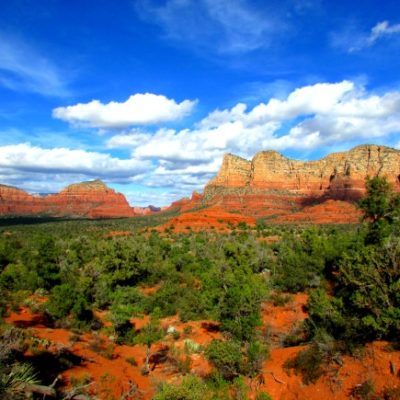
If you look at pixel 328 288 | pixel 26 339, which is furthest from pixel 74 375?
pixel 328 288

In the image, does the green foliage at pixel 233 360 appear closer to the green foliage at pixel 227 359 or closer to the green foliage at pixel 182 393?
the green foliage at pixel 227 359

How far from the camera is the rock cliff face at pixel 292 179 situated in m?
114

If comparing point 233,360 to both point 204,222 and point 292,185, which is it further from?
point 292,185

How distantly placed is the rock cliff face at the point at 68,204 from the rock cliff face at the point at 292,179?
207ft

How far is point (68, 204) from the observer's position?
18512cm

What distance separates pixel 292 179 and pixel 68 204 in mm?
114136

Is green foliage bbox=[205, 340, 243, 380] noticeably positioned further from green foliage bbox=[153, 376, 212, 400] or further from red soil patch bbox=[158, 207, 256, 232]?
red soil patch bbox=[158, 207, 256, 232]

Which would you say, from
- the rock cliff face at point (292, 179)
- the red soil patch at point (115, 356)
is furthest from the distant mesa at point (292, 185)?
the red soil patch at point (115, 356)

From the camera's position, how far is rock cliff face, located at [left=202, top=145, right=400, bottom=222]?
11444cm

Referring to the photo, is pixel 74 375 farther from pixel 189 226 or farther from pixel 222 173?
pixel 222 173

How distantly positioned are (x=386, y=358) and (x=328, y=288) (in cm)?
1242

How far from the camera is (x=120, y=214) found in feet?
586

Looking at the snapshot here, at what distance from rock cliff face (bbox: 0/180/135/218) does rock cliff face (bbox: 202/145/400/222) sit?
63.0 meters

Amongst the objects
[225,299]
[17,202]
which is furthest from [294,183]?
[17,202]
